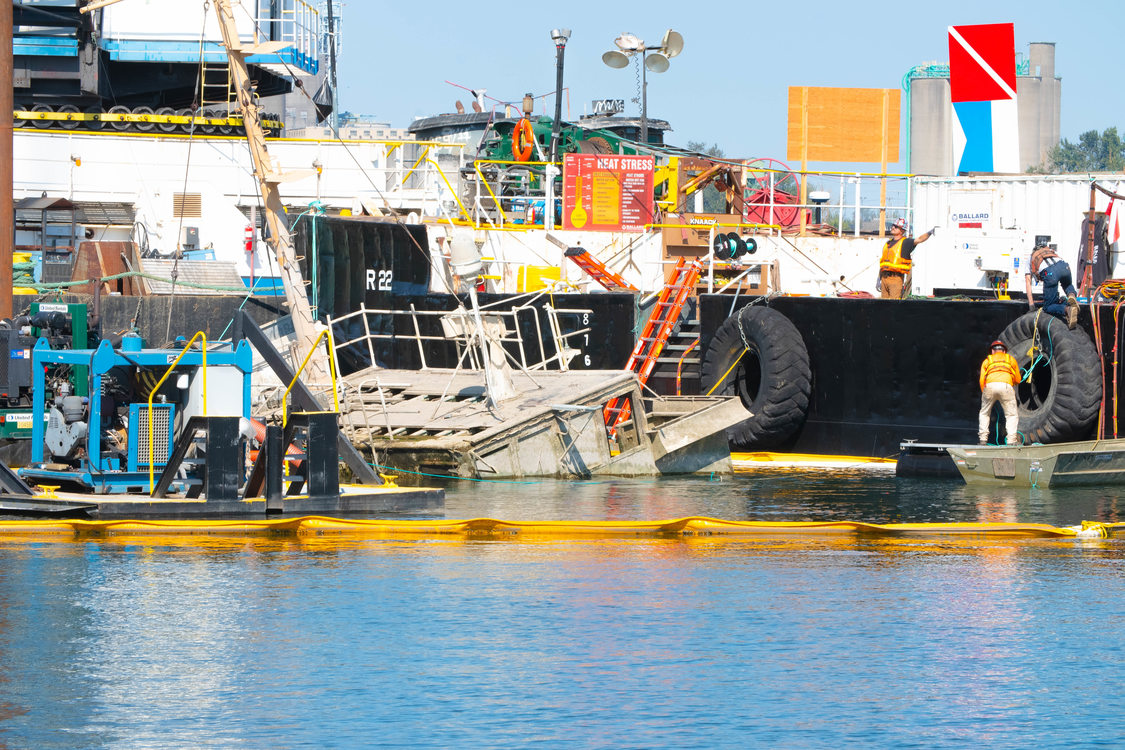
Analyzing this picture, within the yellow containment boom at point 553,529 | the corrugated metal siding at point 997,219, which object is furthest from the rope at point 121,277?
the corrugated metal siding at point 997,219

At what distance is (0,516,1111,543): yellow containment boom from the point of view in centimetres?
1480

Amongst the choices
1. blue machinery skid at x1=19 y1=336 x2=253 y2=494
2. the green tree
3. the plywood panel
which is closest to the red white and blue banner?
the plywood panel

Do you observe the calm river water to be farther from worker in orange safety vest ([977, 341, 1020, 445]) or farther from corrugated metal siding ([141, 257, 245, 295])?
corrugated metal siding ([141, 257, 245, 295])

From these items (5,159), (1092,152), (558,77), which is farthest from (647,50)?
(1092,152)

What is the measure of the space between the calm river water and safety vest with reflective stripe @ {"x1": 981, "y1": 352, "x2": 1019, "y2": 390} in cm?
550

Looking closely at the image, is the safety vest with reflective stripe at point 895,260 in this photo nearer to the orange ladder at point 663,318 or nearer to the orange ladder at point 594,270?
the orange ladder at point 663,318

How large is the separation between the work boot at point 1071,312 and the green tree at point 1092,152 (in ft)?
334

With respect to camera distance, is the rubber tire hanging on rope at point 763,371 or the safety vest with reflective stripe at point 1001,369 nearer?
the safety vest with reflective stripe at point 1001,369

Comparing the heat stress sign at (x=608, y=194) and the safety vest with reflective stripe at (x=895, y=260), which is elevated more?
the heat stress sign at (x=608, y=194)

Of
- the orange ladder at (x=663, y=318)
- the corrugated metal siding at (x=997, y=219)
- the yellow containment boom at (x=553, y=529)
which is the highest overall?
the corrugated metal siding at (x=997, y=219)

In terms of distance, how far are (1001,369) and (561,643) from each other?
11.0 metres

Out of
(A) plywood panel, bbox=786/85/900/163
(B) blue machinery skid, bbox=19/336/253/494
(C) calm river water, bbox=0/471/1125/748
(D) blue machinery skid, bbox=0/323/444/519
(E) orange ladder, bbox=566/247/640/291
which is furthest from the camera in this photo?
(A) plywood panel, bbox=786/85/900/163

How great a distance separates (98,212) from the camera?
3094 centimetres

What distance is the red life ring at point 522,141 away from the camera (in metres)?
29.9
